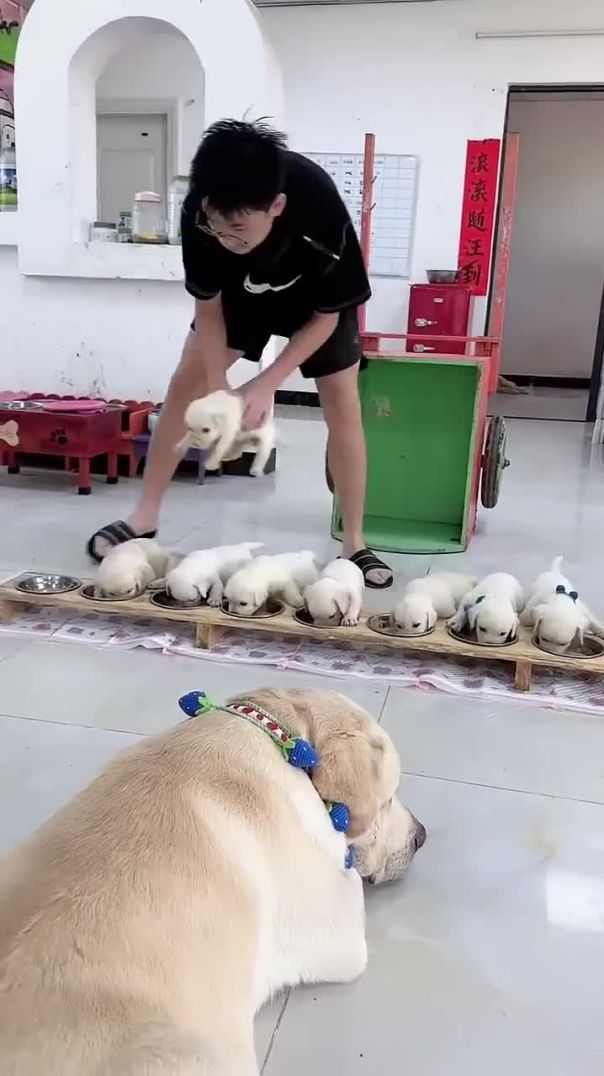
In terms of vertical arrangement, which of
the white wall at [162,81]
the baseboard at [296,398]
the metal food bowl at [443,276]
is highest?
the white wall at [162,81]

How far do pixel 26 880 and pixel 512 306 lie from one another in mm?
7488

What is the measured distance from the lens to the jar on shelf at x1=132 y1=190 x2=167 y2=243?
9.80ft

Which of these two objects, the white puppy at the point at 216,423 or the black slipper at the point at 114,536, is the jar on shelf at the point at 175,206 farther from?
the white puppy at the point at 216,423

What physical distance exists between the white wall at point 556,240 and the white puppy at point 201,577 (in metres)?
6.22

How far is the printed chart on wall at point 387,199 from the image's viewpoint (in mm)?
5039

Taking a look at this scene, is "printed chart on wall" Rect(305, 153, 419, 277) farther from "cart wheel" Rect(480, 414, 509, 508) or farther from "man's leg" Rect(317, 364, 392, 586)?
"man's leg" Rect(317, 364, 392, 586)

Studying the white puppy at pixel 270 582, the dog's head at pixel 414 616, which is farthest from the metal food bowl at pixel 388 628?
the white puppy at pixel 270 582

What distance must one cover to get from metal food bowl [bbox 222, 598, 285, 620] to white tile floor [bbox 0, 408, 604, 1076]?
0.30 feet

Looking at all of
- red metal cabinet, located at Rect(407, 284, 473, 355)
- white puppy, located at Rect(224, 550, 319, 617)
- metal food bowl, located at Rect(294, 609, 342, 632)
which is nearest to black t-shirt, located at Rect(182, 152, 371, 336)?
white puppy, located at Rect(224, 550, 319, 617)

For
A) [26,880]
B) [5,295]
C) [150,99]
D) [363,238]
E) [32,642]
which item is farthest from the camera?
[150,99]

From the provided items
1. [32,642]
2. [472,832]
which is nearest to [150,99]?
[32,642]

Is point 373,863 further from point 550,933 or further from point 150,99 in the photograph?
point 150,99

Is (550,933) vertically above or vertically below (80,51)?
below

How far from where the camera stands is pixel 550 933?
85 centimetres
